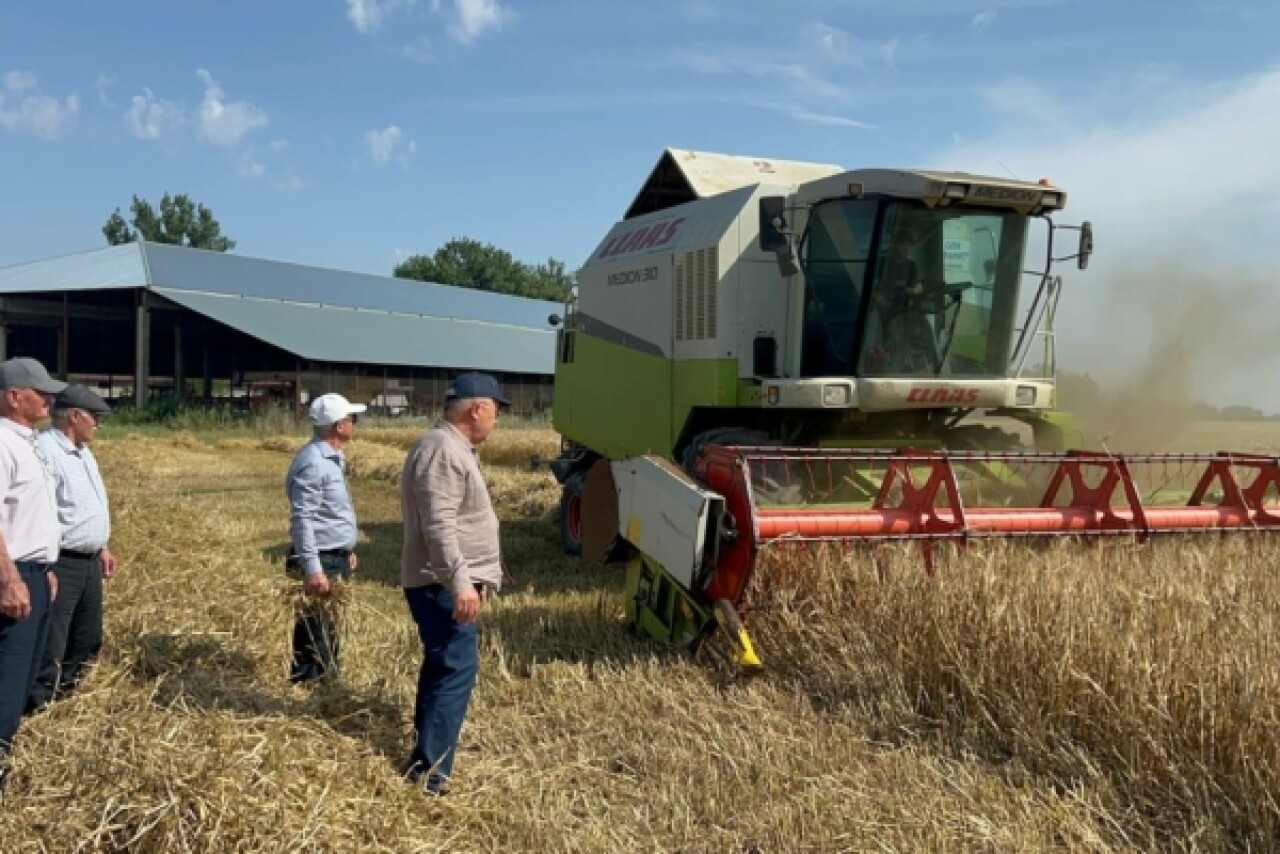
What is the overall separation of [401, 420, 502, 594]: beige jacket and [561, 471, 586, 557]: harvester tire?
5.46 metres

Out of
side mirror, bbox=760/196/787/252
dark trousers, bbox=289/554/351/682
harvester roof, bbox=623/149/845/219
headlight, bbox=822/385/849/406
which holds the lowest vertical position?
dark trousers, bbox=289/554/351/682

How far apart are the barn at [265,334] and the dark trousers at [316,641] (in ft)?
80.2

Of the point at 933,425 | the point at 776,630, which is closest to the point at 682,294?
the point at 933,425

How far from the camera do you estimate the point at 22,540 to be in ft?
11.5

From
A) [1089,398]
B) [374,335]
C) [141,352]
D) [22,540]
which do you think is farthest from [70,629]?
[374,335]

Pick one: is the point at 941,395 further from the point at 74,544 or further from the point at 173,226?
the point at 173,226

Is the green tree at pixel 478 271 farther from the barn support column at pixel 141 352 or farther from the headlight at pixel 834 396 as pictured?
the headlight at pixel 834 396

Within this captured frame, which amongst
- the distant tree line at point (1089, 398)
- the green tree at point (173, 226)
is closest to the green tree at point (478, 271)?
the green tree at point (173, 226)

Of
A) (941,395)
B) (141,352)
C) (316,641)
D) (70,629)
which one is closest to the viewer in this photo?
(70,629)

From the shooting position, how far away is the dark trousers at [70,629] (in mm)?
4016

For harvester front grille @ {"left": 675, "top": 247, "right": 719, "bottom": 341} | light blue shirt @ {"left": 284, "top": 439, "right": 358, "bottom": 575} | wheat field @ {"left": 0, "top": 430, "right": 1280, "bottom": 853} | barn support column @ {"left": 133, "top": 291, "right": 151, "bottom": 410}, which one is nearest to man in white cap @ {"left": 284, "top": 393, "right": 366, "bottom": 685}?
light blue shirt @ {"left": 284, "top": 439, "right": 358, "bottom": 575}

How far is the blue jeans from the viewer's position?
351 cm

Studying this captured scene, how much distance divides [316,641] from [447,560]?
1.53m

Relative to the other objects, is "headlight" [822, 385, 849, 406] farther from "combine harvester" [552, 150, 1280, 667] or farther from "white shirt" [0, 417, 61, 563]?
"white shirt" [0, 417, 61, 563]
